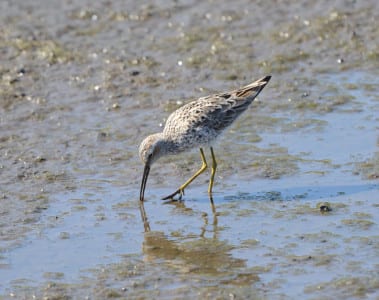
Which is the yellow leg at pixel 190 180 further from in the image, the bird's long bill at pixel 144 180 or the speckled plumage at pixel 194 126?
the bird's long bill at pixel 144 180

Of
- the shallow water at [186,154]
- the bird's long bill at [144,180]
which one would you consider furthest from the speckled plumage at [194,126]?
the shallow water at [186,154]

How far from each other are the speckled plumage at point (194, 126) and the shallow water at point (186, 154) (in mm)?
Answer: 409

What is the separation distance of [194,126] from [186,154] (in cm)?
107

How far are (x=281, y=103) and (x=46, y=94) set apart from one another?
3.18 metres

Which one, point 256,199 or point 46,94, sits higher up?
point 46,94

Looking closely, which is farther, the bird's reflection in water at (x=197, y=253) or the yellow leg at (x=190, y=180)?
the yellow leg at (x=190, y=180)

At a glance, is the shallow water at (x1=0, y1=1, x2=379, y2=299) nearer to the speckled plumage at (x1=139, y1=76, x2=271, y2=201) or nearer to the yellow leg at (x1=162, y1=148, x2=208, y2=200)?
the yellow leg at (x1=162, y1=148, x2=208, y2=200)

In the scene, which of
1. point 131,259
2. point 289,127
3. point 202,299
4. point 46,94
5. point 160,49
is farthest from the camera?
point 160,49

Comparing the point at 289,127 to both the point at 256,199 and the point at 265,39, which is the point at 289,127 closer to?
the point at 256,199

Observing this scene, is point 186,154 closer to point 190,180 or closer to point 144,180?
point 190,180

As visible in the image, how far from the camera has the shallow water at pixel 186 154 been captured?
831 cm

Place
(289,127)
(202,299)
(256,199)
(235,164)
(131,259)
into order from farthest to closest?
(289,127), (235,164), (256,199), (131,259), (202,299)

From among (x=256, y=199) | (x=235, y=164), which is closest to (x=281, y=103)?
(x=235, y=164)

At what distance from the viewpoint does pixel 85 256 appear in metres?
8.71
